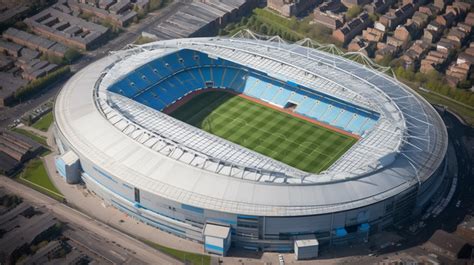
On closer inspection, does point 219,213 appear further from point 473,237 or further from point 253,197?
point 473,237

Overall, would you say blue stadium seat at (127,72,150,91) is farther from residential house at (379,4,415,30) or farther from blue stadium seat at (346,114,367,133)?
residential house at (379,4,415,30)

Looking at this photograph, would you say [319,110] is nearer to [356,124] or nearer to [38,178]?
[356,124]

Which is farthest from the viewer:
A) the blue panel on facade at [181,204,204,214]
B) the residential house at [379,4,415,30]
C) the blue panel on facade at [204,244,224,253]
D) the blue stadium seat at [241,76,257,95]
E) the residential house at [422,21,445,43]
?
the residential house at [379,4,415,30]

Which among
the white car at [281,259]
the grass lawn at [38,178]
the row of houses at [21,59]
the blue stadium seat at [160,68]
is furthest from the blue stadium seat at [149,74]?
the white car at [281,259]

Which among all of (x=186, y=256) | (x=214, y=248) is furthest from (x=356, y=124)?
(x=186, y=256)

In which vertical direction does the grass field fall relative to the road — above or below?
above

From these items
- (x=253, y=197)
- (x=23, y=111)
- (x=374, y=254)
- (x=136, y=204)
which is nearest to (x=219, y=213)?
(x=253, y=197)

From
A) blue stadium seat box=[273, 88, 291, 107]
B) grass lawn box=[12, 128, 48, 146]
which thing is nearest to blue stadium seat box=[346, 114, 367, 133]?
blue stadium seat box=[273, 88, 291, 107]
